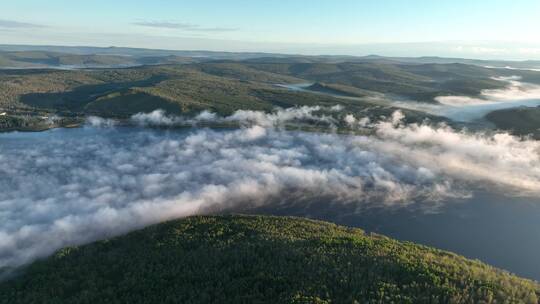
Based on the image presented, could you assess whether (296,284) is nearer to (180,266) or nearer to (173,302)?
(173,302)

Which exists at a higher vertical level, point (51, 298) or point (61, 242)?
point (51, 298)

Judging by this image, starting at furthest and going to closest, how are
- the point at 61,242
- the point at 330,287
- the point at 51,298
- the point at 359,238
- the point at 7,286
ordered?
the point at 61,242 < the point at 359,238 < the point at 7,286 < the point at 51,298 < the point at 330,287

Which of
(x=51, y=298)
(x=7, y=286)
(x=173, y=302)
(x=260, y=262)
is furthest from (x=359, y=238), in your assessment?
(x=7, y=286)

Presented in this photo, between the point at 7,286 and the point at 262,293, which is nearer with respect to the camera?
the point at 262,293

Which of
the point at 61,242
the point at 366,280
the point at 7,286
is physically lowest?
the point at 61,242

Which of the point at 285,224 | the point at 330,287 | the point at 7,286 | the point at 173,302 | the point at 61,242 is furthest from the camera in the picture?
the point at 61,242

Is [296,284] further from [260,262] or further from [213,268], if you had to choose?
[213,268]
